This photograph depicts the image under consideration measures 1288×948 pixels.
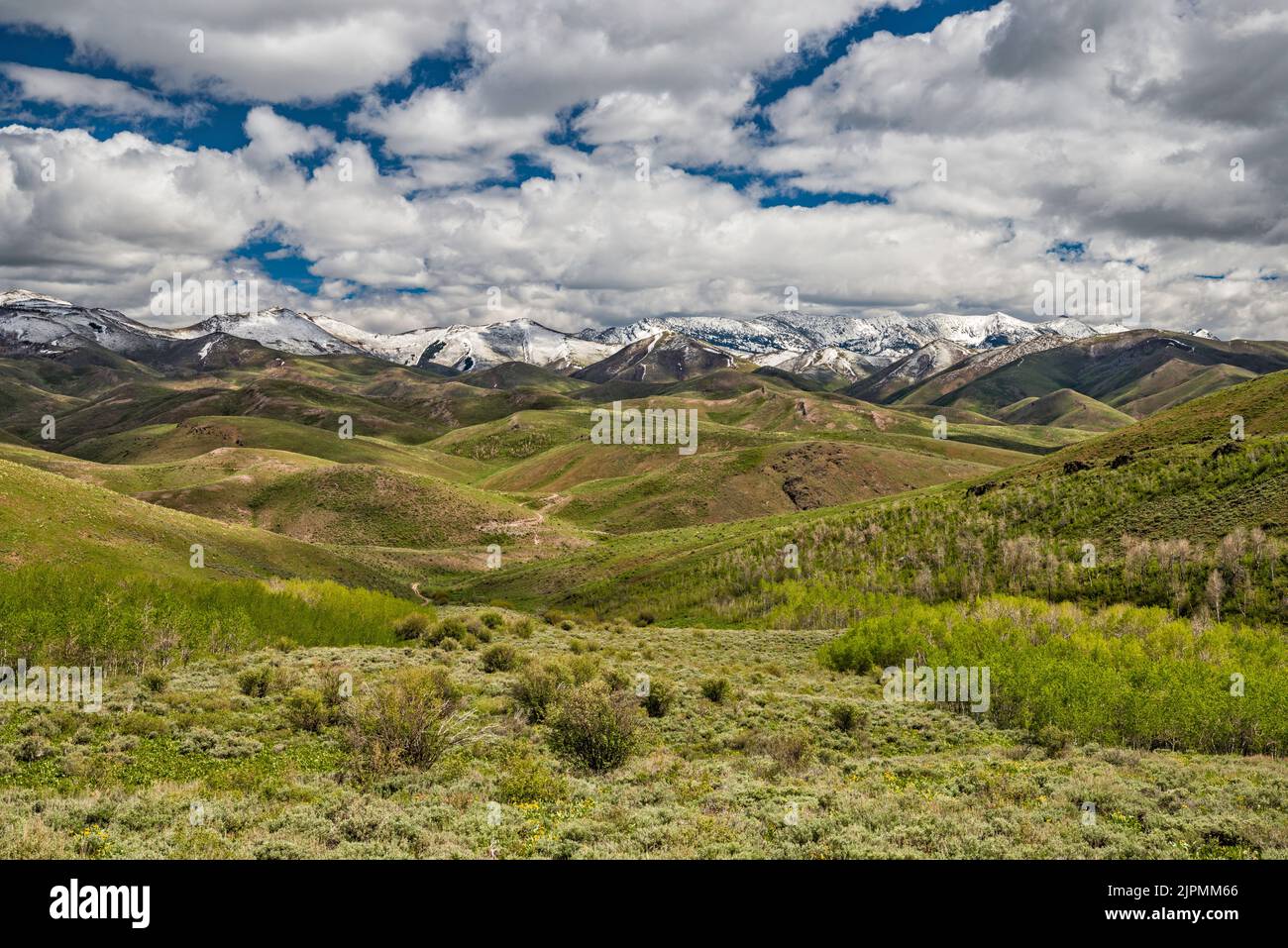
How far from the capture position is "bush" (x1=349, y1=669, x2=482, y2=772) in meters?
18.2

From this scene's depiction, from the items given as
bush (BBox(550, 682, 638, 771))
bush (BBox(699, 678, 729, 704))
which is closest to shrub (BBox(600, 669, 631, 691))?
bush (BBox(699, 678, 729, 704))

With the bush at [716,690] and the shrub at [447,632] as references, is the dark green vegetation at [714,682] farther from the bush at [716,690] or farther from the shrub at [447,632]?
the shrub at [447,632]

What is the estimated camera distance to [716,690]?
28.6m

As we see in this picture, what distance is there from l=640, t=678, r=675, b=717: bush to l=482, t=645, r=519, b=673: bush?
8788mm

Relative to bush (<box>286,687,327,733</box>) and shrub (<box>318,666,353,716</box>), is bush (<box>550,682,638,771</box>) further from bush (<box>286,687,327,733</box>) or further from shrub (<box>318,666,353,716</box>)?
shrub (<box>318,666,353,716</box>)

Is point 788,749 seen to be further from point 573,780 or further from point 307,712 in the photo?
point 307,712

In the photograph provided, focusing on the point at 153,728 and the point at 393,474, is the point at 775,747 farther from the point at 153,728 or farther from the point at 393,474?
the point at 393,474

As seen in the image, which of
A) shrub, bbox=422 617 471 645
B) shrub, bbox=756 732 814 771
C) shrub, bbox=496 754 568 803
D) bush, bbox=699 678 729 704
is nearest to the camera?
shrub, bbox=496 754 568 803

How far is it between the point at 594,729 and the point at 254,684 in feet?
44.9

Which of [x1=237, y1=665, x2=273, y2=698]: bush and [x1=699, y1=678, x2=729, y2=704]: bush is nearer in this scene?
[x1=237, y1=665, x2=273, y2=698]: bush

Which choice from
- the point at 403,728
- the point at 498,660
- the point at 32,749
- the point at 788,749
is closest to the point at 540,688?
the point at 403,728

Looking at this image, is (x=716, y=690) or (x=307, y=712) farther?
(x=716, y=690)
